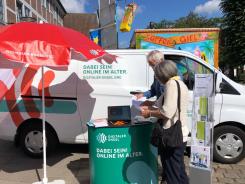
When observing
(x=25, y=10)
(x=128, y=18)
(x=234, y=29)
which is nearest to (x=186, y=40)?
(x=128, y=18)

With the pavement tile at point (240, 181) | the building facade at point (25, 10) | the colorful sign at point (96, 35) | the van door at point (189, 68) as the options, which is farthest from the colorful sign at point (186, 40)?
the pavement tile at point (240, 181)

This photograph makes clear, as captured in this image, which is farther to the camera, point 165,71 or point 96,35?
point 96,35

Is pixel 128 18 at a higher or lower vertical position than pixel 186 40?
higher

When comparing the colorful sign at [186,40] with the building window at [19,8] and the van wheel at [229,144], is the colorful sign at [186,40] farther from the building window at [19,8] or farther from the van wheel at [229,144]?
the building window at [19,8]

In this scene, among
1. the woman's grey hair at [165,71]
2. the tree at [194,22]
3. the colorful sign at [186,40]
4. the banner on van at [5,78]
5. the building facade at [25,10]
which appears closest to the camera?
the woman's grey hair at [165,71]

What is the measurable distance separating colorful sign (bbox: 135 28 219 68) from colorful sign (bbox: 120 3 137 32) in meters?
1.06

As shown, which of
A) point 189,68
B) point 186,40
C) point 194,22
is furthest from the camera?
point 194,22

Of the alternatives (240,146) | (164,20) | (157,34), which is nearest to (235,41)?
(157,34)

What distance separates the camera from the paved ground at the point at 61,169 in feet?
19.9

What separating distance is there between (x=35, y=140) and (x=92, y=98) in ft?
4.42

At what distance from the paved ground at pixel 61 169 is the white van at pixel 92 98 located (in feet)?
1.23

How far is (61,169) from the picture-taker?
6621 mm

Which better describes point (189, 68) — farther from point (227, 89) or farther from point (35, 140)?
point (35, 140)

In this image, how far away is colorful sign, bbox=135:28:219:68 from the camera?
40.1ft
